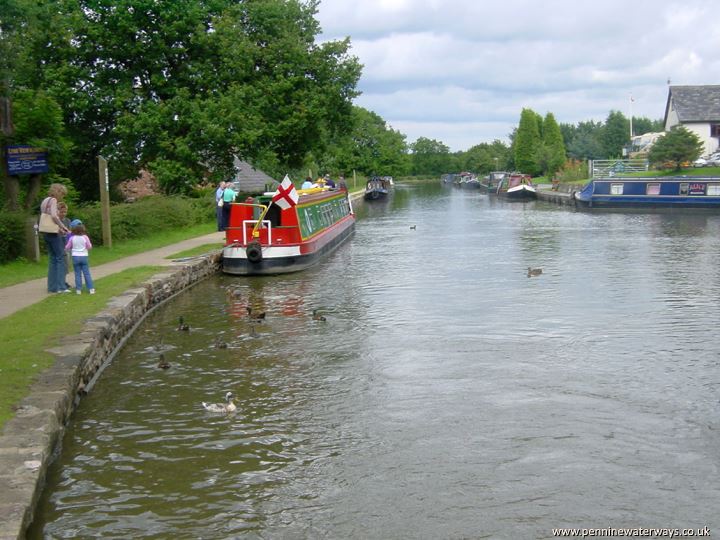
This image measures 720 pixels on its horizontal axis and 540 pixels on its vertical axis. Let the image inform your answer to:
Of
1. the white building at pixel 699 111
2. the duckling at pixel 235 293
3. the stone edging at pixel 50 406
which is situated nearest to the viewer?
the stone edging at pixel 50 406

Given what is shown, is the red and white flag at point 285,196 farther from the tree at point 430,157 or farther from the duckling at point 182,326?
the tree at point 430,157

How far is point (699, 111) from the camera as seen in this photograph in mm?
62812

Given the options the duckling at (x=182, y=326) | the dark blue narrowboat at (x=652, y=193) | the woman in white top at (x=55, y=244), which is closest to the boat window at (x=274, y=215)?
the woman in white top at (x=55, y=244)

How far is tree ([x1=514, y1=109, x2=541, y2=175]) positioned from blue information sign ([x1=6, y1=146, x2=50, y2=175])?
77943 millimetres

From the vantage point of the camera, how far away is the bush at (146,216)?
760 inches

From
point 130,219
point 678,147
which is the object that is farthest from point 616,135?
point 130,219

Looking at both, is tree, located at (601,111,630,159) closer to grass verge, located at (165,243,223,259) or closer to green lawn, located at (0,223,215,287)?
green lawn, located at (0,223,215,287)

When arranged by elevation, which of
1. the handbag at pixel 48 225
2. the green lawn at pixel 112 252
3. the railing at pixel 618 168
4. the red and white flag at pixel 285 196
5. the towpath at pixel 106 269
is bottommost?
the towpath at pixel 106 269

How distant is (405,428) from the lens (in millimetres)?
7418

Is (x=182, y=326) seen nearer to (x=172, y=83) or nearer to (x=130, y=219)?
(x=130, y=219)

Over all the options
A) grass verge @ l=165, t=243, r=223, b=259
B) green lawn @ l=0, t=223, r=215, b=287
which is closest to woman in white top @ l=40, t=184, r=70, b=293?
green lawn @ l=0, t=223, r=215, b=287

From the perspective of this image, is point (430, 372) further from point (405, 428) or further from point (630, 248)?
point (630, 248)

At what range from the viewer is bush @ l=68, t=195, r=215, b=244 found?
19297 millimetres

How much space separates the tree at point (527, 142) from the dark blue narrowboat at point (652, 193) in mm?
47379
